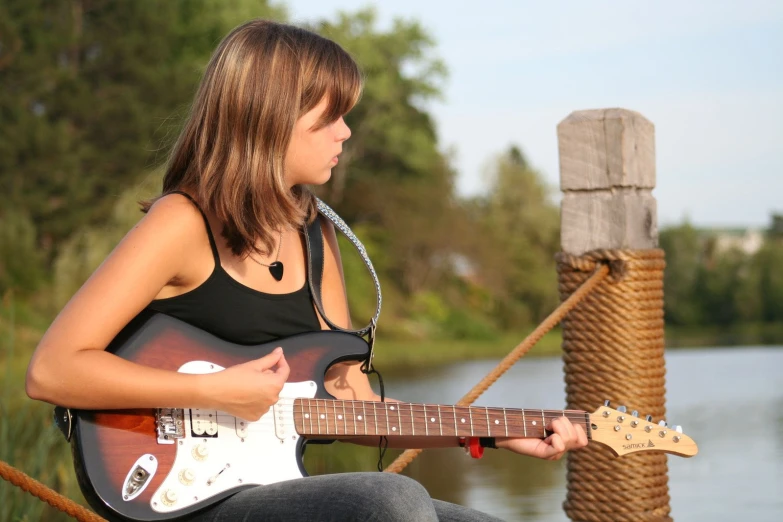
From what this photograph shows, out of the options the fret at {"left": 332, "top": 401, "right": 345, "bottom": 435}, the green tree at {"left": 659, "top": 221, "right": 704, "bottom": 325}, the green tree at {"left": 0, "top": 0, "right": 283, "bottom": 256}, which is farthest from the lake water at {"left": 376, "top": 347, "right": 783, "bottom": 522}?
the green tree at {"left": 659, "top": 221, "right": 704, "bottom": 325}

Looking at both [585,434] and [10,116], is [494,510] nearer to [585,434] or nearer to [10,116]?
[585,434]

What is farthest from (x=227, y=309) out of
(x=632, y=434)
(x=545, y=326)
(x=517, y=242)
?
A: (x=517, y=242)

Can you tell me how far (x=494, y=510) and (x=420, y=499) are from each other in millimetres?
5032

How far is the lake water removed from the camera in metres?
7.07

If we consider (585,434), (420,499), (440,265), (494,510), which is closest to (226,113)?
(420,499)

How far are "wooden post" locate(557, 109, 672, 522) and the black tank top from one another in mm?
1287

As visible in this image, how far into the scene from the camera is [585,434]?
2.57 metres

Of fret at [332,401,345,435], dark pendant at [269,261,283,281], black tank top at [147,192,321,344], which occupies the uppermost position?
dark pendant at [269,261,283,281]

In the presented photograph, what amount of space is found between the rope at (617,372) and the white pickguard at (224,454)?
51.7 inches

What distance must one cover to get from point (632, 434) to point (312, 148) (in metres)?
1.05

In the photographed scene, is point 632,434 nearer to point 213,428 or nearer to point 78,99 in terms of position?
point 213,428

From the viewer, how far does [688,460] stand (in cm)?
899

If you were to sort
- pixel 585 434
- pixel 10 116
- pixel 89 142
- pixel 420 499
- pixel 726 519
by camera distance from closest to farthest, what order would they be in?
pixel 420 499
pixel 585 434
pixel 726 519
pixel 10 116
pixel 89 142

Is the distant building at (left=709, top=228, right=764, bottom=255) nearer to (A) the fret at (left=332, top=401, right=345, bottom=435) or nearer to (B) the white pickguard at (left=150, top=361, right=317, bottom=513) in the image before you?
(A) the fret at (left=332, top=401, right=345, bottom=435)
